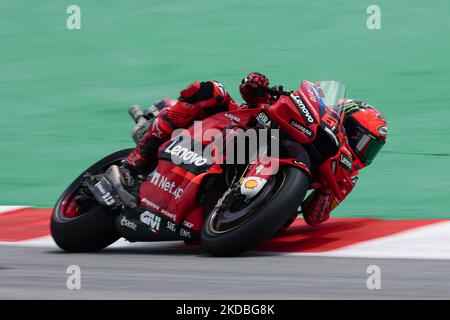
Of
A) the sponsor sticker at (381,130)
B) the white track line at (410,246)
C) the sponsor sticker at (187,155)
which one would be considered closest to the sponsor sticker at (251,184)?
the sponsor sticker at (187,155)

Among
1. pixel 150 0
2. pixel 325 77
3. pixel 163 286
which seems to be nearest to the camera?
pixel 163 286

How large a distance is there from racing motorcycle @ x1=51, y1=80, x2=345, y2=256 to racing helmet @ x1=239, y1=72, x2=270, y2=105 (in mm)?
67

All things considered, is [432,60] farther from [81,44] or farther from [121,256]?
[121,256]

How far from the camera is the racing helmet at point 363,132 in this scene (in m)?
8.13

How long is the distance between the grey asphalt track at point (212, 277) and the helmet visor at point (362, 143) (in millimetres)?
1289

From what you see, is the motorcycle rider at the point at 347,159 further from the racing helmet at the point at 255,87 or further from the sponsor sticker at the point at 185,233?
the sponsor sticker at the point at 185,233

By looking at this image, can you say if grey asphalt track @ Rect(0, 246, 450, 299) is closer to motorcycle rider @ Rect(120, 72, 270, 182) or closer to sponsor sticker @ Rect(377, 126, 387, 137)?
motorcycle rider @ Rect(120, 72, 270, 182)

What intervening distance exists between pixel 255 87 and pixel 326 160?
68cm

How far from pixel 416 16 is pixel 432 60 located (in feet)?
4.83

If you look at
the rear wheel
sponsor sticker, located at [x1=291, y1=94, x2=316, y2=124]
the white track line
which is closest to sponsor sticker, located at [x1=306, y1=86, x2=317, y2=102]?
sponsor sticker, located at [x1=291, y1=94, x2=316, y2=124]

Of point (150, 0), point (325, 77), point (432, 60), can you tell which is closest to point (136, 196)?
point (325, 77)

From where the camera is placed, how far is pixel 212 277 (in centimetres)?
645

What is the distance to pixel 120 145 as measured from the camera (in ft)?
37.1

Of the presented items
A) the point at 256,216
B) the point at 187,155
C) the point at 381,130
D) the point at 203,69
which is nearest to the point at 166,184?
the point at 187,155
